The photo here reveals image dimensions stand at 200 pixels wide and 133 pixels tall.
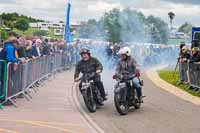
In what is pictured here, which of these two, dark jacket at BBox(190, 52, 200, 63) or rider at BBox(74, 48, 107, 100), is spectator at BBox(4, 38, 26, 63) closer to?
rider at BBox(74, 48, 107, 100)

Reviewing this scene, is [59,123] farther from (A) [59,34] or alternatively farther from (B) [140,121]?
(A) [59,34]

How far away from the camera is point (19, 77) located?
1609cm

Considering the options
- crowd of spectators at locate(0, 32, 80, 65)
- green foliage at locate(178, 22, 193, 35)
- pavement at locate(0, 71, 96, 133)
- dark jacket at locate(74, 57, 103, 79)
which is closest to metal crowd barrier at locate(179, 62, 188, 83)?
crowd of spectators at locate(0, 32, 80, 65)

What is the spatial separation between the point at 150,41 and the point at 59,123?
1596 inches

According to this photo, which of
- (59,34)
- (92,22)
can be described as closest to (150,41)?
(59,34)

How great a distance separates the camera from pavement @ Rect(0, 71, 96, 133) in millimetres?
11641

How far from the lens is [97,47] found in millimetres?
43375

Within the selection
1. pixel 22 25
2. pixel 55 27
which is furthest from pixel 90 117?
pixel 22 25

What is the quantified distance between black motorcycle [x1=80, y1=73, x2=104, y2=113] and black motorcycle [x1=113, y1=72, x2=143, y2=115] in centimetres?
67

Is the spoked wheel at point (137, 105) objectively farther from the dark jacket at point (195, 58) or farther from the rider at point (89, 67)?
the dark jacket at point (195, 58)

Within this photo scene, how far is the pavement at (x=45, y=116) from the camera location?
38.2 feet

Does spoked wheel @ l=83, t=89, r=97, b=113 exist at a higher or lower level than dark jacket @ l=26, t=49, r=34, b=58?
lower

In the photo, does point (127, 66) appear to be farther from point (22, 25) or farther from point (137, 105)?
point (22, 25)

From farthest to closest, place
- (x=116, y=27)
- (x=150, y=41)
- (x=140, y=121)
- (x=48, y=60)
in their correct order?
(x=150, y=41) < (x=116, y=27) < (x=48, y=60) < (x=140, y=121)
